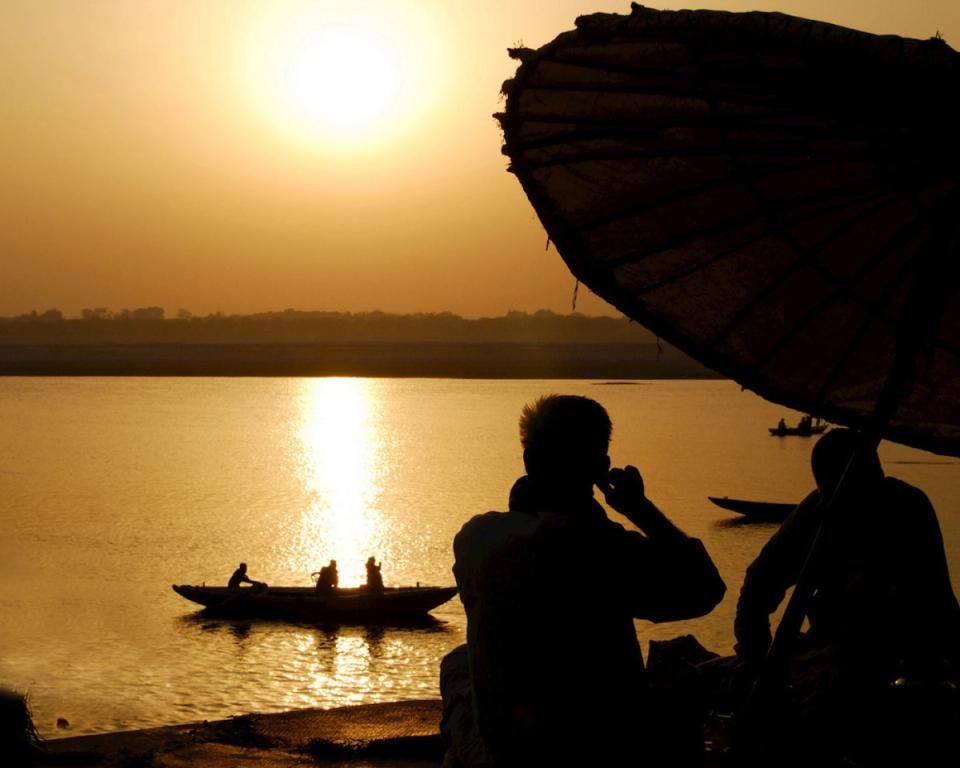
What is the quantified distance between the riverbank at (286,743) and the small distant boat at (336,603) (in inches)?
536

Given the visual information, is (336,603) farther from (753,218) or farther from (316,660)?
(753,218)

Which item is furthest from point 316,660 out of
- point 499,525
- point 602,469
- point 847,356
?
point 602,469

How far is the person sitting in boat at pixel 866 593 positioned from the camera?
3.97m

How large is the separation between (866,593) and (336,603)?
64.6 ft

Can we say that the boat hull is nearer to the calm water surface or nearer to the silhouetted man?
the calm water surface

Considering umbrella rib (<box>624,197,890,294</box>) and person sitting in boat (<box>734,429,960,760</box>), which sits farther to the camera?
person sitting in boat (<box>734,429,960,760</box>)

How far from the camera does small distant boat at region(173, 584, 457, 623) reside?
76.2 feet

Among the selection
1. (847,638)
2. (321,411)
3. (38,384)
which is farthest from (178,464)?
(38,384)

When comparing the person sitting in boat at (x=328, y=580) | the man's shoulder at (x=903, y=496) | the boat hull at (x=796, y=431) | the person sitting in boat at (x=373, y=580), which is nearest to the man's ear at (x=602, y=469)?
the man's shoulder at (x=903, y=496)

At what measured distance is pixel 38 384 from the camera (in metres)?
148

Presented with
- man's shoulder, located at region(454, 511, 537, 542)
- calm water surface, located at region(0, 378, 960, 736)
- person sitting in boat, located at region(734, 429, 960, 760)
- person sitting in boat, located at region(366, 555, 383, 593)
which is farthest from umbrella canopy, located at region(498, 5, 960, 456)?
person sitting in boat, located at region(366, 555, 383, 593)

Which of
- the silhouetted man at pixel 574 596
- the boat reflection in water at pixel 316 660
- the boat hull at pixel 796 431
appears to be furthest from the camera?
the boat hull at pixel 796 431

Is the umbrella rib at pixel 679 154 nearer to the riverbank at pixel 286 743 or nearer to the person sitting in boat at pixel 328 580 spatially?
the riverbank at pixel 286 743

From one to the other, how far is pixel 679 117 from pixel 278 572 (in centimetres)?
3236
